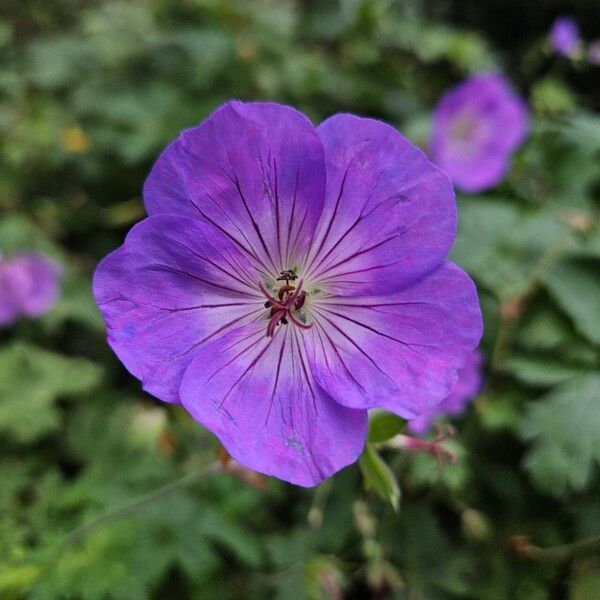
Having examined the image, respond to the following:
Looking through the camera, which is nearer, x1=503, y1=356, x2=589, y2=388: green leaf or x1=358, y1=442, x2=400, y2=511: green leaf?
x1=358, y1=442, x2=400, y2=511: green leaf

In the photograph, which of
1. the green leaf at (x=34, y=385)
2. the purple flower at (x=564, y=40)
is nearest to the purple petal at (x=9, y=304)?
the green leaf at (x=34, y=385)

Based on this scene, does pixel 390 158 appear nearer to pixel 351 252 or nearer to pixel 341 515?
pixel 351 252

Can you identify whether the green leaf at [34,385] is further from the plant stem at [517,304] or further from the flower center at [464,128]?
the flower center at [464,128]

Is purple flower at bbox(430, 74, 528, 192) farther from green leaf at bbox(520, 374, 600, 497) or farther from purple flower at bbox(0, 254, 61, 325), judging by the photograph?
purple flower at bbox(0, 254, 61, 325)

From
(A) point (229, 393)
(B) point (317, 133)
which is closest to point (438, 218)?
(B) point (317, 133)

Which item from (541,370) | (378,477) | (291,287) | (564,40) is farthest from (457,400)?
(564,40)

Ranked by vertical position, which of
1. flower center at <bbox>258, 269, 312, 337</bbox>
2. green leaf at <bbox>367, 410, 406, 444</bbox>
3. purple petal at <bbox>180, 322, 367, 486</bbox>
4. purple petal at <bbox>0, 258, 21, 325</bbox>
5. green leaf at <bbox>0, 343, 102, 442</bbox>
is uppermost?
flower center at <bbox>258, 269, 312, 337</bbox>

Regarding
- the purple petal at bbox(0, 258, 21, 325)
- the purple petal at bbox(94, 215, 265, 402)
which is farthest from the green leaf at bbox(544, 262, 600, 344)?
the purple petal at bbox(0, 258, 21, 325)
